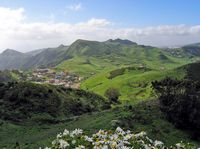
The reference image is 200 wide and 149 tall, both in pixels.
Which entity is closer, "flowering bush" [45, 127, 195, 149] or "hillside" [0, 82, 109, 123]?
"flowering bush" [45, 127, 195, 149]

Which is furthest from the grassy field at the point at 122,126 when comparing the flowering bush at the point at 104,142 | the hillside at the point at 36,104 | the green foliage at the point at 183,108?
the flowering bush at the point at 104,142

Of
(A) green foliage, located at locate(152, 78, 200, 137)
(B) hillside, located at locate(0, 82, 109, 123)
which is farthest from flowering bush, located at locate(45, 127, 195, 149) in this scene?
(B) hillside, located at locate(0, 82, 109, 123)

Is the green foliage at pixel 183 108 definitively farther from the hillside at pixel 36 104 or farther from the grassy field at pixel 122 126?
the hillside at pixel 36 104

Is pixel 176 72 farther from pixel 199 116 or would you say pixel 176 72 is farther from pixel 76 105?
pixel 199 116

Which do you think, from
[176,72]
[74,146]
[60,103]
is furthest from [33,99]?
[176,72]

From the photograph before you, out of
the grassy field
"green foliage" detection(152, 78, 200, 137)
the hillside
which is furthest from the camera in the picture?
the hillside

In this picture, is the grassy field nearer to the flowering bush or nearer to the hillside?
the hillside

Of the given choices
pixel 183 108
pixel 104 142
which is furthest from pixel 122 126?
pixel 104 142
